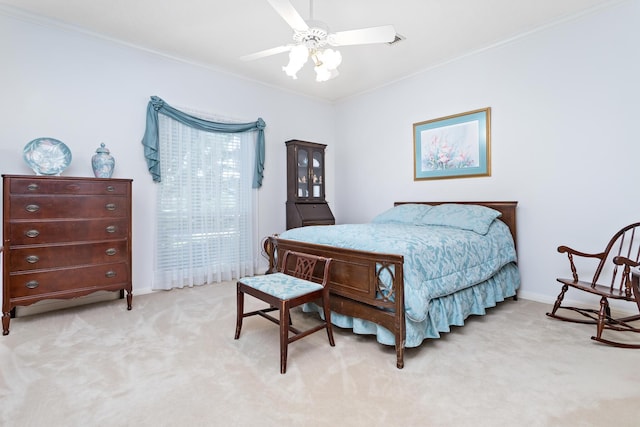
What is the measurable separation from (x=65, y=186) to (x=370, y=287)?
2765mm

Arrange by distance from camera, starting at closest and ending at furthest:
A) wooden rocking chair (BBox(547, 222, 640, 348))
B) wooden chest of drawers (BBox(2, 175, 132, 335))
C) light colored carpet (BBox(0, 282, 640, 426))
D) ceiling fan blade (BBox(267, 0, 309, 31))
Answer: light colored carpet (BBox(0, 282, 640, 426)) < ceiling fan blade (BBox(267, 0, 309, 31)) < wooden rocking chair (BBox(547, 222, 640, 348)) < wooden chest of drawers (BBox(2, 175, 132, 335))

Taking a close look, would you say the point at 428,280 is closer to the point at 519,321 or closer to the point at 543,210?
the point at 519,321

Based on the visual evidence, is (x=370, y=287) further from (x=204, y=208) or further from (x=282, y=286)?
(x=204, y=208)

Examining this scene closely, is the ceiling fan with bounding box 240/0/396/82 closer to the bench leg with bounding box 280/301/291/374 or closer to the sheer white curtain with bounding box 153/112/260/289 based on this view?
the bench leg with bounding box 280/301/291/374

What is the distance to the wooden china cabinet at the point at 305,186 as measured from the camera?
478 cm

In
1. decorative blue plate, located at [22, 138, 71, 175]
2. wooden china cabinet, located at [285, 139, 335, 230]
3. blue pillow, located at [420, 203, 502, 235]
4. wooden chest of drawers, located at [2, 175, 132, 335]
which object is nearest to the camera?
wooden chest of drawers, located at [2, 175, 132, 335]

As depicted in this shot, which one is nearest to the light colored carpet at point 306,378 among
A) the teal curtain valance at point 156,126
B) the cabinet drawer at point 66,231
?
the cabinet drawer at point 66,231

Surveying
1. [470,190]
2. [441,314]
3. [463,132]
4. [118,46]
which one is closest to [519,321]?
[441,314]

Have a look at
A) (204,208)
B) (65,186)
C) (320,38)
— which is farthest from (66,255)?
(320,38)

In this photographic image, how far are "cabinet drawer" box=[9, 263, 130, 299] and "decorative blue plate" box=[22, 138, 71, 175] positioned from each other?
3.04 feet

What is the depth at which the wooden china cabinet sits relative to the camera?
478 cm

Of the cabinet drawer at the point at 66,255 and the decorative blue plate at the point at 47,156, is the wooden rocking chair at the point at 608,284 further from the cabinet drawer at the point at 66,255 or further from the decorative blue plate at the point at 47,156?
the decorative blue plate at the point at 47,156

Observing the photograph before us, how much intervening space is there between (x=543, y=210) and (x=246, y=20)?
3534 mm

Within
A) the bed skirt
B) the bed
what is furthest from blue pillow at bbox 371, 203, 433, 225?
the bed skirt
